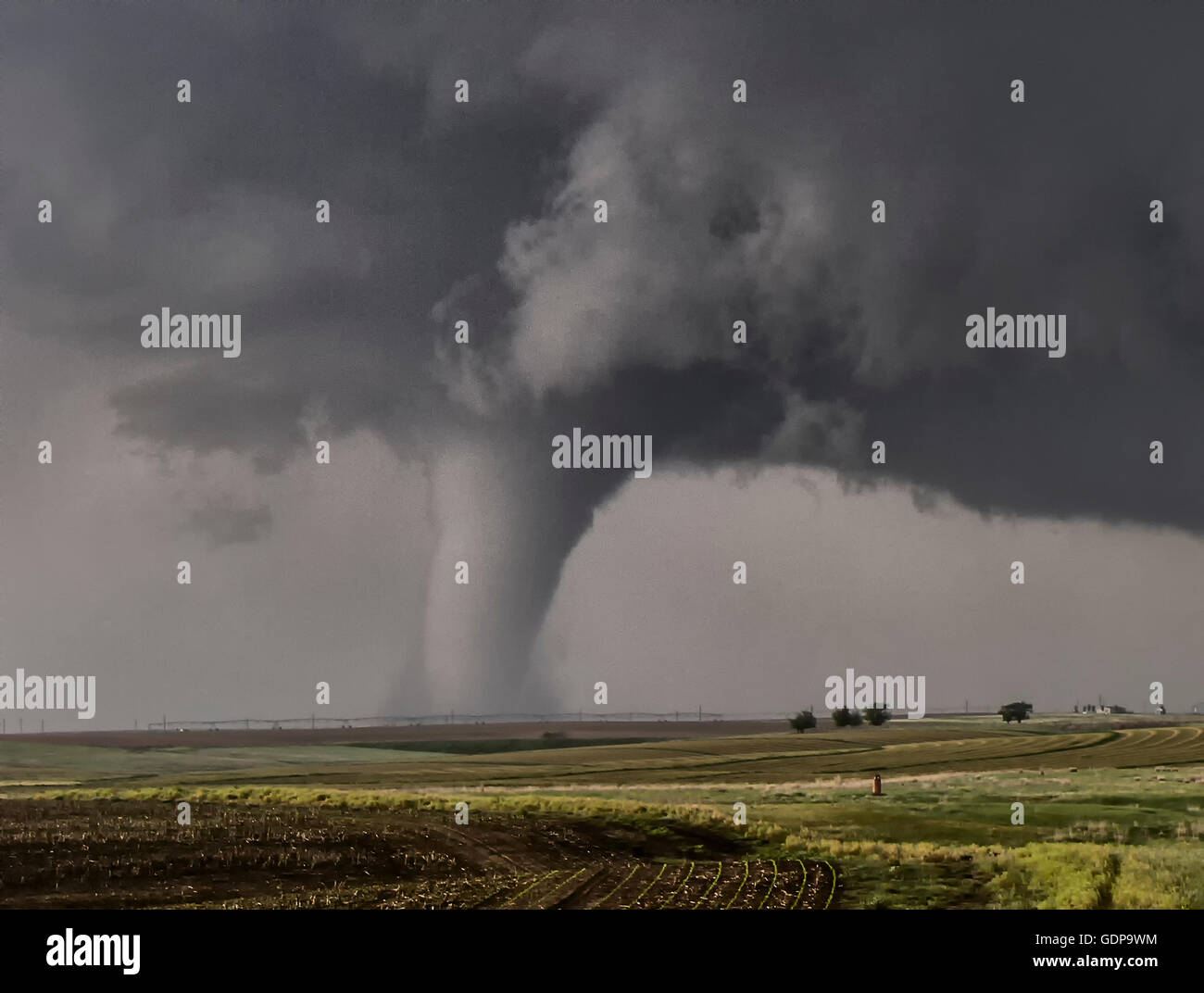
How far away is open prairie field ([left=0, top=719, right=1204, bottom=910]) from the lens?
3259 cm

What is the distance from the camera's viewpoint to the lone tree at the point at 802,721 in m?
183

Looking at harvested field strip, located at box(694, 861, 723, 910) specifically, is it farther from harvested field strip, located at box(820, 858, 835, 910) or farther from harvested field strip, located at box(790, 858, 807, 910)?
harvested field strip, located at box(820, 858, 835, 910)

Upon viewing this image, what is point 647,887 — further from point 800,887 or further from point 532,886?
point 800,887

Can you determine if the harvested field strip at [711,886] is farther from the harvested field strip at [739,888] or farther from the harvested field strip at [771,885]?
the harvested field strip at [771,885]

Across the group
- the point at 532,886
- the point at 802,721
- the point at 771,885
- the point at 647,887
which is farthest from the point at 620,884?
the point at 802,721

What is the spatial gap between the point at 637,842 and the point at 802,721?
148654mm

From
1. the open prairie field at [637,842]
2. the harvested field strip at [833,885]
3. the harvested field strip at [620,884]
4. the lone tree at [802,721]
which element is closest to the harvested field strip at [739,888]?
the open prairie field at [637,842]

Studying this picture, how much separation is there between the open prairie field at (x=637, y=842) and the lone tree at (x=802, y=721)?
102 metres

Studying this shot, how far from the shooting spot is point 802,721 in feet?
605

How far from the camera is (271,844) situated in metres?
41.4

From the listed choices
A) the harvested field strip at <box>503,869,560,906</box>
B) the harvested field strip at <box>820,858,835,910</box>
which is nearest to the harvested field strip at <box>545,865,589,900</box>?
the harvested field strip at <box>503,869,560,906</box>

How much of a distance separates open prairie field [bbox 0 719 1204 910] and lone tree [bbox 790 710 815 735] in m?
102
